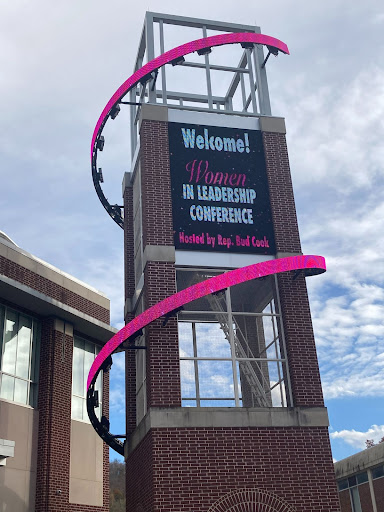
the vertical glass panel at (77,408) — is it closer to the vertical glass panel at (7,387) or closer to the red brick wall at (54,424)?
the red brick wall at (54,424)

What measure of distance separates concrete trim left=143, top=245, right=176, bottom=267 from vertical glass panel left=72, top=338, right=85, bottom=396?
32.4 feet

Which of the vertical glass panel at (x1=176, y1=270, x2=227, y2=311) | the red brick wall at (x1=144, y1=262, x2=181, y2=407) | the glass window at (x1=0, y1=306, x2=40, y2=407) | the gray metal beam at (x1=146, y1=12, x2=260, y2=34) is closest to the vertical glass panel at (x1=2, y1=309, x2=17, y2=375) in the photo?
the glass window at (x1=0, y1=306, x2=40, y2=407)

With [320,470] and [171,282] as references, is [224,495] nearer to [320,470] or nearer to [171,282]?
[320,470]

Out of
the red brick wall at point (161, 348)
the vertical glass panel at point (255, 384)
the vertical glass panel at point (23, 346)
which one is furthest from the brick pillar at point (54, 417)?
the red brick wall at point (161, 348)

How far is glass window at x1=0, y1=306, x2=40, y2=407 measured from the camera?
23.8 m

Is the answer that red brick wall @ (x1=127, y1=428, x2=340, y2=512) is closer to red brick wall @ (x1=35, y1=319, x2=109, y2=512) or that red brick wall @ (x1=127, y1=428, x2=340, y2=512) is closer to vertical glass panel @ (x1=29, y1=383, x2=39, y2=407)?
red brick wall @ (x1=35, y1=319, x2=109, y2=512)

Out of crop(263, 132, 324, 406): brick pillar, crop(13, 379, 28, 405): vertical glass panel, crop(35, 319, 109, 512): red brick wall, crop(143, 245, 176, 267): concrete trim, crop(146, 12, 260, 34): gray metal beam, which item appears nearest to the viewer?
crop(263, 132, 324, 406): brick pillar

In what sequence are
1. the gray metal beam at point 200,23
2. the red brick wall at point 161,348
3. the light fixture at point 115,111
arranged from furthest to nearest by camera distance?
the gray metal beam at point 200,23
the light fixture at point 115,111
the red brick wall at point 161,348

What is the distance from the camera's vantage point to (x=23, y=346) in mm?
25094

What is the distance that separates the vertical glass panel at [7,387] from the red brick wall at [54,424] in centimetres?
139

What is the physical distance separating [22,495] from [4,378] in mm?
4214

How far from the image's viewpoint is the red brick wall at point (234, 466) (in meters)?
16.0

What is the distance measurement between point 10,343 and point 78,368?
3.85 m

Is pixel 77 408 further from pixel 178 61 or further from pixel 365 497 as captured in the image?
pixel 365 497
